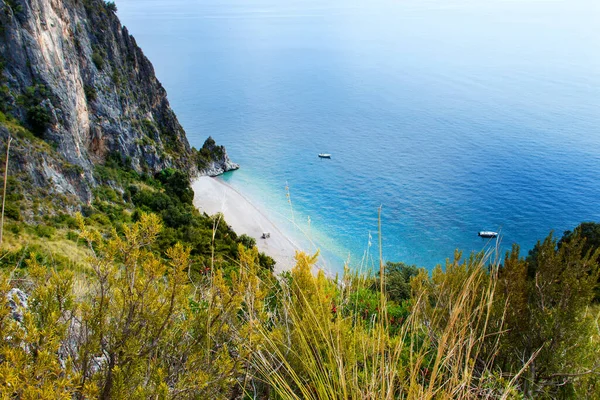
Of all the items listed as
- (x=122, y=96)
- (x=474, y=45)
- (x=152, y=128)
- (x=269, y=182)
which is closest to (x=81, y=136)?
(x=122, y=96)

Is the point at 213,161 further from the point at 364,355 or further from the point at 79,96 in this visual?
the point at 364,355

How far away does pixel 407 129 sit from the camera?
55281 mm

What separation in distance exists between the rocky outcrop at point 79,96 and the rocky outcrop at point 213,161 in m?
0.28

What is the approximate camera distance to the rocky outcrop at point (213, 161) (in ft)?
142

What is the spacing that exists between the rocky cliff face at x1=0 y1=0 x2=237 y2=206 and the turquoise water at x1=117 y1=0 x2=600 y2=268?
8909mm

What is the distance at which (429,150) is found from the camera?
48.4 meters

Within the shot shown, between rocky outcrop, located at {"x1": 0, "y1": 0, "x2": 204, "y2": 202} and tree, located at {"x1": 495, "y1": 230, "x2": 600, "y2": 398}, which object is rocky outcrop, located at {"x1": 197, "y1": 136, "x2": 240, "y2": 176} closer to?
rocky outcrop, located at {"x1": 0, "y1": 0, "x2": 204, "y2": 202}

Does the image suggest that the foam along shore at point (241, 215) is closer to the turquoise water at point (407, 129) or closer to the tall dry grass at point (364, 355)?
the turquoise water at point (407, 129)

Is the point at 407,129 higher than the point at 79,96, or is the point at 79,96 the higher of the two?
the point at 407,129

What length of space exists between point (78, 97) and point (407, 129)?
3910 cm

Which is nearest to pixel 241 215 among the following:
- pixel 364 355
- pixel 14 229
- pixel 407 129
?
pixel 14 229

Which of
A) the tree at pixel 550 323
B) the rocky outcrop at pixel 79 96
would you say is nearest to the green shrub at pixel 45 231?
the rocky outcrop at pixel 79 96

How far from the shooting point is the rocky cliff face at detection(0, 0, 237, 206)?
80.4 ft

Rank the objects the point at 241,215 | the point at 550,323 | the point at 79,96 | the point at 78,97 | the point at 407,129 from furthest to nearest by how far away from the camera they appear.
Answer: the point at 407,129 → the point at 241,215 → the point at 79,96 → the point at 78,97 → the point at 550,323
